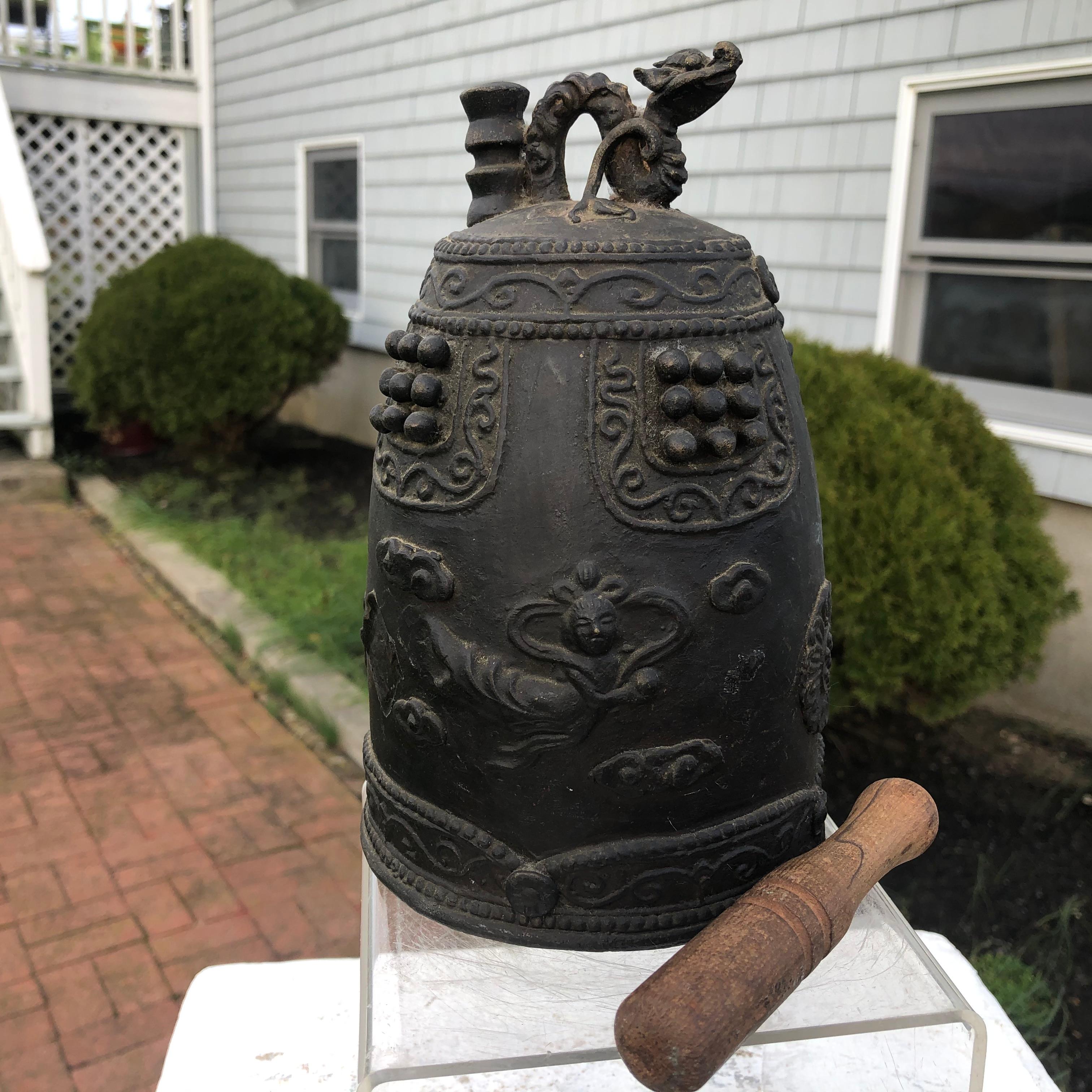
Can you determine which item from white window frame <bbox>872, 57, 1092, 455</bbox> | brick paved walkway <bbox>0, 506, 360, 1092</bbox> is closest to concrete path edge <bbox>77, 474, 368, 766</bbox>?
brick paved walkway <bbox>0, 506, 360, 1092</bbox>

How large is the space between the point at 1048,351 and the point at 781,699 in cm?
322

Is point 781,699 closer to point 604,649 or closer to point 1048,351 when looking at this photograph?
point 604,649

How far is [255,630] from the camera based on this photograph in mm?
4863

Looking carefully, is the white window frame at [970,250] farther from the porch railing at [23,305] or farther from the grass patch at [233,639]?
the porch railing at [23,305]

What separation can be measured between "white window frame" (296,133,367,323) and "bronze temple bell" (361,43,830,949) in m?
6.32

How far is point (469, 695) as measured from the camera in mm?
1566

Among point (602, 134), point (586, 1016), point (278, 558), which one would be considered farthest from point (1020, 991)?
point (278, 558)

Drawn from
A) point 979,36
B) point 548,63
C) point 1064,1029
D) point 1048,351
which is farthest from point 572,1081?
point 548,63

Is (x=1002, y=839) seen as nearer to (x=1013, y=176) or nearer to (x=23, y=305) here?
(x=1013, y=176)

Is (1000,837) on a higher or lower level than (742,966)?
lower

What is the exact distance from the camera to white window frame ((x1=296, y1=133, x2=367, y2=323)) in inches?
302

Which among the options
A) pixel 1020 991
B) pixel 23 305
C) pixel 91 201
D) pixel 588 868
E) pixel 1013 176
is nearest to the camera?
pixel 588 868

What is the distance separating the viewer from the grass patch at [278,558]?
4.72 metres

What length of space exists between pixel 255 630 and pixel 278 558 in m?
1.11
